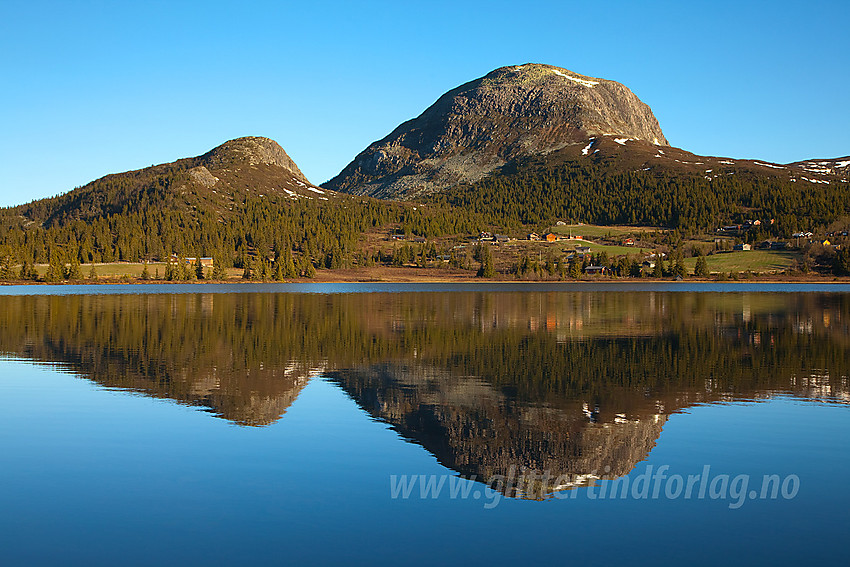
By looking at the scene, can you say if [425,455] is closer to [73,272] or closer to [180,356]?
[180,356]

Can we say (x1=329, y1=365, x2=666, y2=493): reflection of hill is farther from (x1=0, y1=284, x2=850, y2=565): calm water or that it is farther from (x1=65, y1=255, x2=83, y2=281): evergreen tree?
(x1=65, y1=255, x2=83, y2=281): evergreen tree

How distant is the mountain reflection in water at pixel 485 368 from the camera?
1990 cm

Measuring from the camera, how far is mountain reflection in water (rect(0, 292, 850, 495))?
1990 centimetres

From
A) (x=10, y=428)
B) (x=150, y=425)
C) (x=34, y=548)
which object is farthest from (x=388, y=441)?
(x=10, y=428)

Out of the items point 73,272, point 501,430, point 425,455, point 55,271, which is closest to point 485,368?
point 501,430

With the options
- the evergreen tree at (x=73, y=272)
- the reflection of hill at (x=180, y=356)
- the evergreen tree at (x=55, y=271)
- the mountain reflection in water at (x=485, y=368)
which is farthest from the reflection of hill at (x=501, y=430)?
the evergreen tree at (x=73, y=272)

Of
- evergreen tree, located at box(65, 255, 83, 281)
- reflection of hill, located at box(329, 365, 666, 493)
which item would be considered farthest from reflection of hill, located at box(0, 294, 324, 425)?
evergreen tree, located at box(65, 255, 83, 281)

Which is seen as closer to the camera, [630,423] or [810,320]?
[630,423]

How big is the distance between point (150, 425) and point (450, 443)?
9.44 m

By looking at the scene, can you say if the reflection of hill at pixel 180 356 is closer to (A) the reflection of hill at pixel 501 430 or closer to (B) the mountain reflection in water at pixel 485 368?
(B) the mountain reflection in water at pixel 485 368

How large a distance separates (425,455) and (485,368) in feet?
48.3

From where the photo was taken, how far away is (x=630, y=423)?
21188 millimetres

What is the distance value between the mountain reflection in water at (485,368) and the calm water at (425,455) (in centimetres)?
15

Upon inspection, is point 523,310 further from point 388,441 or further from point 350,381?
point 388,441
